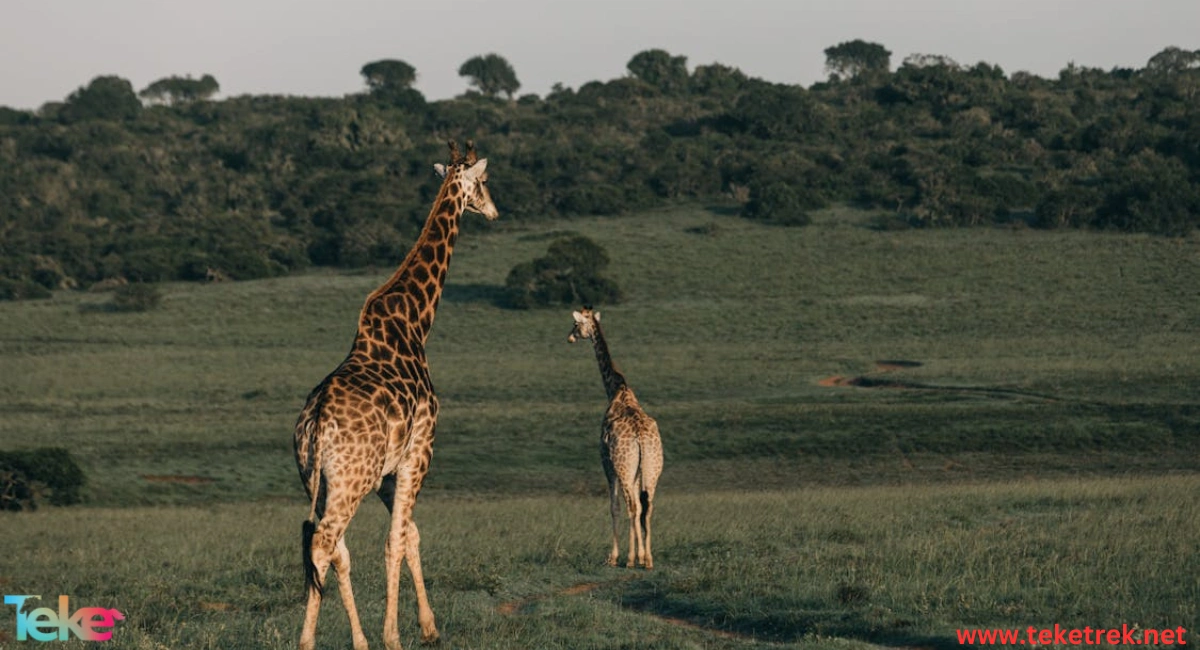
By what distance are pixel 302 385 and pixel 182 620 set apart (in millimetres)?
33465

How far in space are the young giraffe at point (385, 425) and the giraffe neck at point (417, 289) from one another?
0.4 inches

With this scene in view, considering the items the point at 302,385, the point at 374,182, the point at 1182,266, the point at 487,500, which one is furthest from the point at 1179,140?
the point at 487,500

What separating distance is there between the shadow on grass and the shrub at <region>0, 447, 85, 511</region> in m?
19.7

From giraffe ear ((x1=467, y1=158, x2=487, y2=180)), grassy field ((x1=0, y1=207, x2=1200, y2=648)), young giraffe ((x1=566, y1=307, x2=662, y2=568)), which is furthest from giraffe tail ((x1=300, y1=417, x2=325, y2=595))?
young giraffe ((x1=566, y1=307, x2=662, y2=568))

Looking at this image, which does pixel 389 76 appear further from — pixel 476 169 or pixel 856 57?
pixel 476 169

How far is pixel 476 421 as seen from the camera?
40031mm

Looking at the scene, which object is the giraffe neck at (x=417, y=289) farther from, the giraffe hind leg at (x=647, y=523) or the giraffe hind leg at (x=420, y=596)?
the giraffe hind leg at (x=647, y=523)

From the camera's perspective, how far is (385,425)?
12.2 m

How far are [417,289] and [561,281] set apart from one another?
47.8 meters

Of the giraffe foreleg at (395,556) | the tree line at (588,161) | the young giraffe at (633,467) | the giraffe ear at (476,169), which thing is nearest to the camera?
the giraffe foreleg at (395,556)

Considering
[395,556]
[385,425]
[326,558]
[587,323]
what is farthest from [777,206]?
[326,558]

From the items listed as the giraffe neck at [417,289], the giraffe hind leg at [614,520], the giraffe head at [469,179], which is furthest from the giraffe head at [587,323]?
the giraffe neck at [417,289]

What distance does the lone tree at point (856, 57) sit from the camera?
12912 cm

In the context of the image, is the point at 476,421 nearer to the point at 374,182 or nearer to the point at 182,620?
the point at 182,620
